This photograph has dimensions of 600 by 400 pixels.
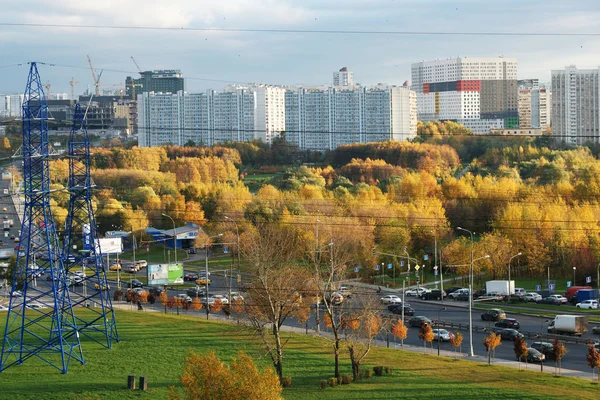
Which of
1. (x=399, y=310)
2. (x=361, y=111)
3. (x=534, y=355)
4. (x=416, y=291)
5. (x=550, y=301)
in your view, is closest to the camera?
(x=534, y=355)

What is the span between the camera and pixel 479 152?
8569cm

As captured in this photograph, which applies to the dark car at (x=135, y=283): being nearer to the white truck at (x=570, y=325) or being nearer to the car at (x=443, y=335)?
the car at (x=443, y=335)

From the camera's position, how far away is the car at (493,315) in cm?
3278

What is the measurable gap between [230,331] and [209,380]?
1458 cm

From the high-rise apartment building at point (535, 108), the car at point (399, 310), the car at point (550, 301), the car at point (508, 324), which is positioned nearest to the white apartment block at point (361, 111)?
the high-rise apartment building at point (535, 108)

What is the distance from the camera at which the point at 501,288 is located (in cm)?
3794

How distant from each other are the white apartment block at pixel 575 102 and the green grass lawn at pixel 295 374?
85.8 metres

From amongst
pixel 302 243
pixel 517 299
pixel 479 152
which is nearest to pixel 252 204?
pixel 302 243

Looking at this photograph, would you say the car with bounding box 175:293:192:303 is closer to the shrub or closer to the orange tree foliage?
the shrub

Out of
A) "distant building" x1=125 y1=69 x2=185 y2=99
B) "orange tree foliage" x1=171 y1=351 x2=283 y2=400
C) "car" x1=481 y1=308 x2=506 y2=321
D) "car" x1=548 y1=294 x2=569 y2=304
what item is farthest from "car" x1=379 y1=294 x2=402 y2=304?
"distant building" x1=125 y1=69 x2=185 y2=99

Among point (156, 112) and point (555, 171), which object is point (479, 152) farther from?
point (156, 112)

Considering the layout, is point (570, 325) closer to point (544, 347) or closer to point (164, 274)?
point (544, 347)

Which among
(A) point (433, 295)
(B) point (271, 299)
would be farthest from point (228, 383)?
(A) point (433, 295)

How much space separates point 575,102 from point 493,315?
87011 mm
